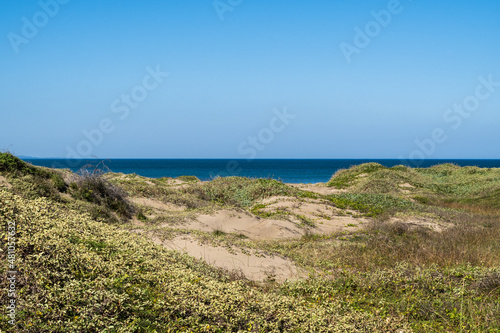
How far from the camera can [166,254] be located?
22.5 feet

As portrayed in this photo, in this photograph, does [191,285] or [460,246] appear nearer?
[191,285]

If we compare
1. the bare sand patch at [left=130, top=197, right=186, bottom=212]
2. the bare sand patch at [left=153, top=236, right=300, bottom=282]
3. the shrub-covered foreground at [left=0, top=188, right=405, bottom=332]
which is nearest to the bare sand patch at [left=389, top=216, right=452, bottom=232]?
the bare sand patch at [left=153, top=236, right=300, bottom=282]

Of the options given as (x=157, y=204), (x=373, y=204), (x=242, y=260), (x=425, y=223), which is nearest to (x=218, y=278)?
(x=242, y=260)

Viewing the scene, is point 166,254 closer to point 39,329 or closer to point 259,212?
point 39,329

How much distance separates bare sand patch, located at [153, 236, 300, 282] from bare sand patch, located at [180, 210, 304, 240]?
3309mm

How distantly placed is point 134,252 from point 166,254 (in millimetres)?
1133

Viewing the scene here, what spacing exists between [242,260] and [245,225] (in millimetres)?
5430

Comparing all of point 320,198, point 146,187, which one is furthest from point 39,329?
point 320,198

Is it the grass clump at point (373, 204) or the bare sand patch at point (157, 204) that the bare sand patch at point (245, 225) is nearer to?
the bare sand patch at point (157, 204)

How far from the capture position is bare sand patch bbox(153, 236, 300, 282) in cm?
812

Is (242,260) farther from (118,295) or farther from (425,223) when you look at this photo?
(425,223)

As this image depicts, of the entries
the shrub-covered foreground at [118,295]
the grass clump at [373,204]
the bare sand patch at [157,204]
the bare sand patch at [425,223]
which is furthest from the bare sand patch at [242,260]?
the grass clump at [373,204]

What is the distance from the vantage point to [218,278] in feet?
22.3

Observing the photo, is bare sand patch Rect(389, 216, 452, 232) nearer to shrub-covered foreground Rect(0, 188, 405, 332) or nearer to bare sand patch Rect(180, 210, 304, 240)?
bare sand patch Rect(180, 210, 304, 240)
